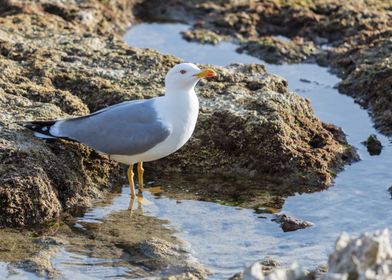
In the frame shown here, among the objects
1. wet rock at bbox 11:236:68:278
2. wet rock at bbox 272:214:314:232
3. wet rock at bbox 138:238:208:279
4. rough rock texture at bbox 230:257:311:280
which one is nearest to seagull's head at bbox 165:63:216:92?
wet rock at bbox 272:214:314:232

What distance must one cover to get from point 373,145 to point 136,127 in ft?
9.62

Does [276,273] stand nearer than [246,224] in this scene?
Yes

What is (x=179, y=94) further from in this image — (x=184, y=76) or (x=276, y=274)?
(x=276, y=274)

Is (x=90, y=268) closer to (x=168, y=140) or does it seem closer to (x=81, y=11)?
(x=168, y=140)

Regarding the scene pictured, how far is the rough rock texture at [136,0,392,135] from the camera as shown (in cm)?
1192

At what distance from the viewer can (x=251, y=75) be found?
10.0m

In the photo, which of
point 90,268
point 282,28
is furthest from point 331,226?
point 282,28

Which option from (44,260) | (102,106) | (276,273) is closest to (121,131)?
(102,106)

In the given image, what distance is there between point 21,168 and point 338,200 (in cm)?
300

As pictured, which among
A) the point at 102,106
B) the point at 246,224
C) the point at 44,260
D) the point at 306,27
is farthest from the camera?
the point at 306,27

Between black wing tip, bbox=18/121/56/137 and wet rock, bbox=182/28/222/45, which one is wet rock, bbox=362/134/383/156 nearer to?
black wing tip, bbox=18/121/56/137

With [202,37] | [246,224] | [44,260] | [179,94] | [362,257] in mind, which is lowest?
[44,260]

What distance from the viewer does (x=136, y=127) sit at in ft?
26.6

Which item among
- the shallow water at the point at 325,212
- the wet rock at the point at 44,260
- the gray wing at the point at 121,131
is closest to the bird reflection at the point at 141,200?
the gray wing at the point at 121,131
